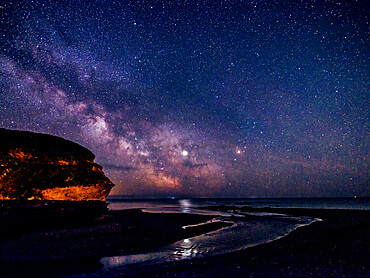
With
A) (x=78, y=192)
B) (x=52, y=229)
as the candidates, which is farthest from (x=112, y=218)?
(x=52, y=229)

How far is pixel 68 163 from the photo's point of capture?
72.3 feet

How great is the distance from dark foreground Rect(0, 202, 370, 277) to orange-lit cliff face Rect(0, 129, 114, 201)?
7.72ft

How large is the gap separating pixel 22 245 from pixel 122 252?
5.77 m

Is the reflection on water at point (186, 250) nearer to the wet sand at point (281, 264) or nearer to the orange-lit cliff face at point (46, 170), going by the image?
the wet sand at point (281, 264)

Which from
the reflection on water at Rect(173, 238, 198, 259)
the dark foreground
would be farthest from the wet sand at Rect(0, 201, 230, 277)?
the reflection on water at Rect(173, 238, 198, 259)

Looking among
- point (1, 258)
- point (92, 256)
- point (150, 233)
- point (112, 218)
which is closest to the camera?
point (1, 258)

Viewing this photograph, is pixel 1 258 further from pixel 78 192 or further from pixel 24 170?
pixel 78 192

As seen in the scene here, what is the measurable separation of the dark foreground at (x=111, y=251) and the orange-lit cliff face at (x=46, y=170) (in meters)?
2.35

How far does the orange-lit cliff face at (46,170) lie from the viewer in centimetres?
1819

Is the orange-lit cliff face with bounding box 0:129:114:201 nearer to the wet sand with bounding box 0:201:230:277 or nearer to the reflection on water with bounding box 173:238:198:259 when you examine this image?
the wet sand with bounding box 0:201:230:277

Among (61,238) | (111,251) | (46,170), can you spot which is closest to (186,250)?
(111,251)

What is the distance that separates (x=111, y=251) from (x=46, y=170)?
37.2ft

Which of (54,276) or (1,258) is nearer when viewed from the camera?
(54,276)

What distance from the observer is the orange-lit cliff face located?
1819 centimetres
